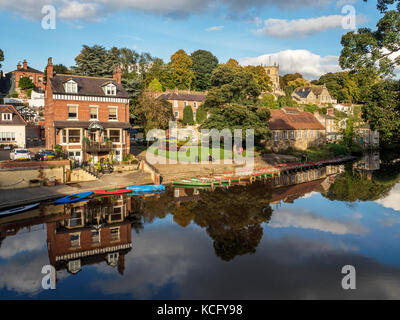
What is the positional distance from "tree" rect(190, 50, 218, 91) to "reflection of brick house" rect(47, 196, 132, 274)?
2583 inches

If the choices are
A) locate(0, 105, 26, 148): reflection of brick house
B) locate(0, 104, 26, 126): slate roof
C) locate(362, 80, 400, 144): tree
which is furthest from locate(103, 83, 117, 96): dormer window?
locate(362, 80, 400, 144): tree

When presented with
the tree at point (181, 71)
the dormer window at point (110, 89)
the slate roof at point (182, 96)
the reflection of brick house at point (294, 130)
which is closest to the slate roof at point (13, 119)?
the dormer window at point (110, 89)

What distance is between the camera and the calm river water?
13.0 meters

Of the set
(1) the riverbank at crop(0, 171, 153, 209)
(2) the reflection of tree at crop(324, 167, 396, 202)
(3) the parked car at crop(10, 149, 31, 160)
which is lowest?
(2) the reflection of tree at crop(324, 167, 396, 202)

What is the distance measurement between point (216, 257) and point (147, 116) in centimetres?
2969

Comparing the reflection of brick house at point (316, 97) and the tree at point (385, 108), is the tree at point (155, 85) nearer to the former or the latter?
the reflection of brick house at point (316, 97)

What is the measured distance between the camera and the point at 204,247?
17.2 meters

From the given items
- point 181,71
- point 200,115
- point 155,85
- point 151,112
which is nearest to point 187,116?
point 200,115

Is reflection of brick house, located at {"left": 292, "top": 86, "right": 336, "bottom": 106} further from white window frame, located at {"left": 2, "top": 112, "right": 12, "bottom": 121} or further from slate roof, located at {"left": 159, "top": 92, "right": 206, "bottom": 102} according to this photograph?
white window frame, located at {"left": 2, "top": 112, "right": 12, "bottom": 121}

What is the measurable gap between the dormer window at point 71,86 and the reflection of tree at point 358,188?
2939 cm

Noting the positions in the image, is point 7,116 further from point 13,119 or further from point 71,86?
point 71,86

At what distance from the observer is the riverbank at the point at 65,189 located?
23.2 m
